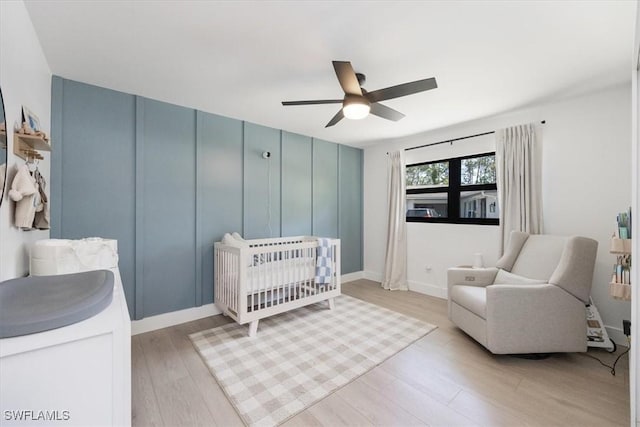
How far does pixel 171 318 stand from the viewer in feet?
8.82

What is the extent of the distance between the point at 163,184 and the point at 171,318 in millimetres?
1390

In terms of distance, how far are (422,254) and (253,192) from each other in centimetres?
258

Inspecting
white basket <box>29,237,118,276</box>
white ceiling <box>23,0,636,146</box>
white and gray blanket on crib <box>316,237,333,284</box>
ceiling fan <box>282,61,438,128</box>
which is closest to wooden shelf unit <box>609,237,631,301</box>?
white ceiling <box>23,0,636,146</box>

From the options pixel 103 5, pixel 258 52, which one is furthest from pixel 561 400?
pixel 103 5

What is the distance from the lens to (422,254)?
3.84 m

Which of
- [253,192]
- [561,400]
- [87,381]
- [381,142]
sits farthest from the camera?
[381,142]

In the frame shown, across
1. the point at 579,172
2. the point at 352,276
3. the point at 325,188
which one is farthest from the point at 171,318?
the point at 579,172

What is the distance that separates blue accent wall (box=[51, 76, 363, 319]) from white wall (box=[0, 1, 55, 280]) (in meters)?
0.61

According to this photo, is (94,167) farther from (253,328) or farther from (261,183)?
(253,328)

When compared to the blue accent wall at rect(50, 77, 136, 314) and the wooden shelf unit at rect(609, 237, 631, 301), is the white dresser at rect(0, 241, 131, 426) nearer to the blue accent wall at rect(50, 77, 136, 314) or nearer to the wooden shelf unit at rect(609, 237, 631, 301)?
the blue accent wall at rect(50, 77, 136, 314)

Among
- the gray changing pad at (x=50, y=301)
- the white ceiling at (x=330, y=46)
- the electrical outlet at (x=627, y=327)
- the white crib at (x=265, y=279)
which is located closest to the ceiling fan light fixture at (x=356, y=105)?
the white ceiling at (x=330, y=46)

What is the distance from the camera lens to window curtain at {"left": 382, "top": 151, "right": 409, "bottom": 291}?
3.96 meters

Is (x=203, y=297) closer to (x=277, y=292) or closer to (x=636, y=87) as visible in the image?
(x=277, y=292)

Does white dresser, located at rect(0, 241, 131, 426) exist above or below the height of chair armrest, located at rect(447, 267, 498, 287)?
above
